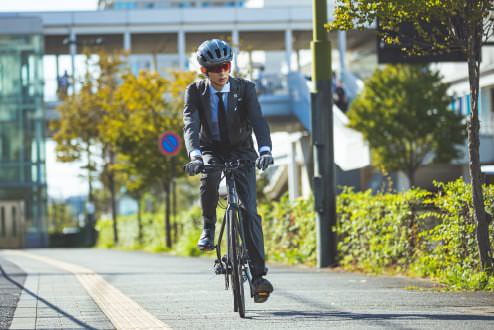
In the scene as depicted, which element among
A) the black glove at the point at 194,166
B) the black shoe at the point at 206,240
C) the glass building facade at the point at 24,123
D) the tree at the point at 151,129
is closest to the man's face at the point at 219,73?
the black glove at the point at 194,166

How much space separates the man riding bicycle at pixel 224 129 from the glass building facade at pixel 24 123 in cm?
4581

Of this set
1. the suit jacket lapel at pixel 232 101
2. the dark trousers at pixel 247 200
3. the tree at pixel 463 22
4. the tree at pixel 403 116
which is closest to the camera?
the dark trousers at pixel 247 200

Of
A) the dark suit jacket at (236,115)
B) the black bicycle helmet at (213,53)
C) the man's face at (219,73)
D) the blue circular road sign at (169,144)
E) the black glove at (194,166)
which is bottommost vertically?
the black glove at (194,166)

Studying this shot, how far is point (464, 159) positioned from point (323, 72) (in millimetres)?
28763

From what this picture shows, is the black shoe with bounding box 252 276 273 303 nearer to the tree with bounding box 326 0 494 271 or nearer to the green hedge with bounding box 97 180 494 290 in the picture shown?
the green hedge with bounding box 97 180 494 290

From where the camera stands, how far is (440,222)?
11.9 meters

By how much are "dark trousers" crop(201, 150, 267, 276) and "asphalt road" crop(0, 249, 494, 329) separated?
422 mm

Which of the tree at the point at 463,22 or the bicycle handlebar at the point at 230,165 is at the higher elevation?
the tree at the point at 463,22

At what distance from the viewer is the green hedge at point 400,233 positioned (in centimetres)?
1084

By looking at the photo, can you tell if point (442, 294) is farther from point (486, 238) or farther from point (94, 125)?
point (94, 125)

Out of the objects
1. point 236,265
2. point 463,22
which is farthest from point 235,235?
point 463,22

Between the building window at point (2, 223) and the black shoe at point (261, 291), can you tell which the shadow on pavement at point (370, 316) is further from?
the building window at point (2, 223)

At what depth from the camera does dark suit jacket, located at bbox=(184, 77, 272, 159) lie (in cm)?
A: 788

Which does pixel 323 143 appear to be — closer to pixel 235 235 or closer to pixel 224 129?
pixel 224 129
